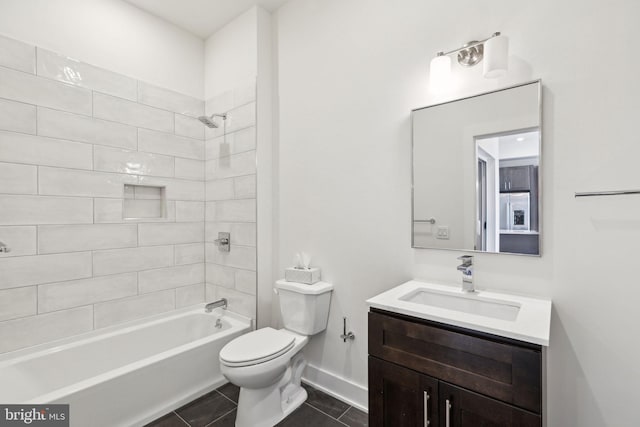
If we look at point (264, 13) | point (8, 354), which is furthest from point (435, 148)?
point (8, 354)

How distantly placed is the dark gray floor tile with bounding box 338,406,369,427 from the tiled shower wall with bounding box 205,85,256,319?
0.98 meters

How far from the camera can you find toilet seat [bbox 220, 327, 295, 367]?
1.70 m

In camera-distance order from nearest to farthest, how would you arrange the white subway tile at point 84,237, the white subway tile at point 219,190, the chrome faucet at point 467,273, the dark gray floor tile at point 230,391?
1. the chrome faucet at point 467,273
2. the white subway tile at point 84,237
3. the dark gray floor tile at point 230,391
4. the white subway tile at point 219,190

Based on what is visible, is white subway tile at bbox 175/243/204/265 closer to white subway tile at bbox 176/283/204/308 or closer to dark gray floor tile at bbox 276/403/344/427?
white subway tile at bbox 176/283/204/308

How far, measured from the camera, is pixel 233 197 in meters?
2.59

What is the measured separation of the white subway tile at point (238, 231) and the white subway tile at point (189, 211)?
14 centimetres

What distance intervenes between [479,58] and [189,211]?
95.3 inches

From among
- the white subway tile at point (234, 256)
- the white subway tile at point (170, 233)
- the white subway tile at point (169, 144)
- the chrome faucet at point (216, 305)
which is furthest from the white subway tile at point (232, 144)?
the chrome faucet at point (216, 305)

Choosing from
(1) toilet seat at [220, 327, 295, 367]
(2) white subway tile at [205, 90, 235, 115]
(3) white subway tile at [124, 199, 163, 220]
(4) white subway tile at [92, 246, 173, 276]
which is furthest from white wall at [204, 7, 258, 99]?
(1) toilet seat at [220, 327, 295, 367]

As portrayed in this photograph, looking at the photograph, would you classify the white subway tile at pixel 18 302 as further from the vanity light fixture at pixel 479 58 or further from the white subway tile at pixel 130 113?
the vanity light fixture at pixel 479 58

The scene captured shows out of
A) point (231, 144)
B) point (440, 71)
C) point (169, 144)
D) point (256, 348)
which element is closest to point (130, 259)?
point (169, 144)

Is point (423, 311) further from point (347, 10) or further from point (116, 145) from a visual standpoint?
point (116, 145)

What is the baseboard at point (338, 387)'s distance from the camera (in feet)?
6.48

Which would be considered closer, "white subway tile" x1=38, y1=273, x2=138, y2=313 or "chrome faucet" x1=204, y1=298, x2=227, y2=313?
"white subway tile" x1=38, y1=273, x2=138, y2=313
